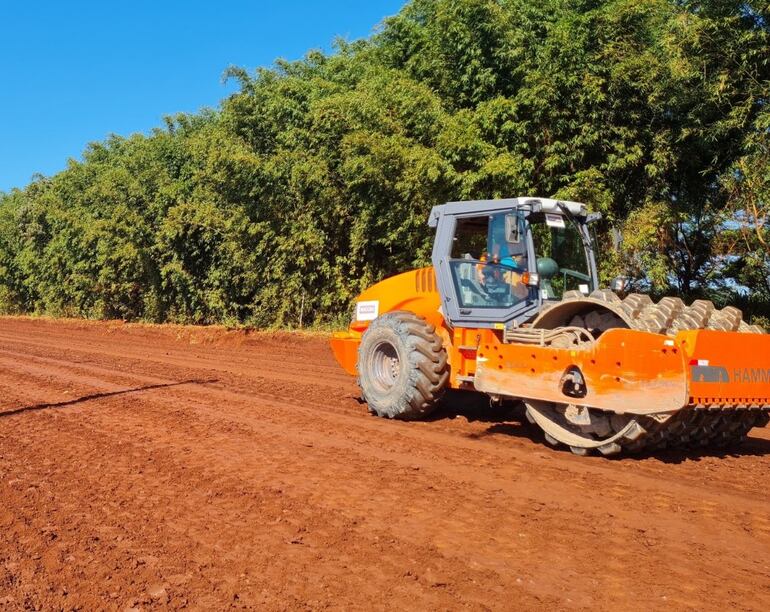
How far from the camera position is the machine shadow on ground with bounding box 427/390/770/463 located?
6031 mm

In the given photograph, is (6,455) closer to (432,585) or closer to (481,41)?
(432,585)

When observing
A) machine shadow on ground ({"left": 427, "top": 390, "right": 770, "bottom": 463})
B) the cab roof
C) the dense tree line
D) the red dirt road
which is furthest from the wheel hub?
the dense tree line

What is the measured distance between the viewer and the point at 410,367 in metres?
7.18

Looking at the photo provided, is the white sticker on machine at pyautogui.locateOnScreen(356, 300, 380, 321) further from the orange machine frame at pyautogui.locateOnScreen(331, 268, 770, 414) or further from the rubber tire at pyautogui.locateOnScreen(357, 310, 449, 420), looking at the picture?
the orange machine frame at pyautogui.locateOnScreen(331, 268, 770, 414)

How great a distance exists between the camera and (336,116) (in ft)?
53.0

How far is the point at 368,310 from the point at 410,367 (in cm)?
160

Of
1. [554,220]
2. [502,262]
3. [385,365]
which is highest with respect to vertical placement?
[554,220]

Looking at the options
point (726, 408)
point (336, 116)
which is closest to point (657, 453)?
point (726, 408)

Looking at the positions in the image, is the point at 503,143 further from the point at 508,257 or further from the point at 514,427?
the point at 514,427

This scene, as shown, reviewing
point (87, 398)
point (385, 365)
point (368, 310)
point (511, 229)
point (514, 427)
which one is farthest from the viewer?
point (87, 398)

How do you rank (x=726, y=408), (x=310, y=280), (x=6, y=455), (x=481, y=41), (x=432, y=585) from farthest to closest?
(x=310, y=280), (x=481, y=41), (x=6, y=455), (x=726, y=408), (x=432, y=585)

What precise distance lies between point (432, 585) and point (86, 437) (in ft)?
14.6

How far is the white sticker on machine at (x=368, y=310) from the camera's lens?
8498mm

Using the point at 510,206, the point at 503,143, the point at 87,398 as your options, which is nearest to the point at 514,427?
the point at 510,206
